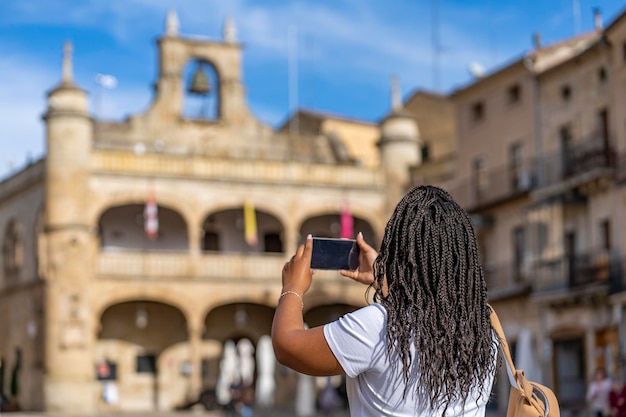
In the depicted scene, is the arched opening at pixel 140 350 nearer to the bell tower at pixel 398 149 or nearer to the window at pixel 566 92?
the bell tower at pixel 398 149

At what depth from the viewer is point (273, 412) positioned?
43.7 metres

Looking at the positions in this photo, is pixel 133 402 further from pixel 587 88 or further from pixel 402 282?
pixel 402 282

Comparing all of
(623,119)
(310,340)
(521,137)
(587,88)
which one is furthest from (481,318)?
(521,137)

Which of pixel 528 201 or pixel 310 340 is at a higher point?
pixel 528 201

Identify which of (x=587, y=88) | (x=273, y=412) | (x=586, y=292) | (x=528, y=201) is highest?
(x=587, y=88)

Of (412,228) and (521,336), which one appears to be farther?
(521,336)

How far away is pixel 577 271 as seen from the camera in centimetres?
3794

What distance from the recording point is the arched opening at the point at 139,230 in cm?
4647

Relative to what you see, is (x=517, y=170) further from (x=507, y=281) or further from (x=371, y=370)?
(x=371, y=370)

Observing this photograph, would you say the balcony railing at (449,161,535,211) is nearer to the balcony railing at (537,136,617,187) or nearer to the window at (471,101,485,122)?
the balcony railing at (537,136,617,187)

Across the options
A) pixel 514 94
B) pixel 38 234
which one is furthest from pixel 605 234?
pixel 38 234

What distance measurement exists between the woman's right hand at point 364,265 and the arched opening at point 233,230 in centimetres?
4413

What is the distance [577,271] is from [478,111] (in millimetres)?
9177

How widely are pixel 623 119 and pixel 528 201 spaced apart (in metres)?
6.24
